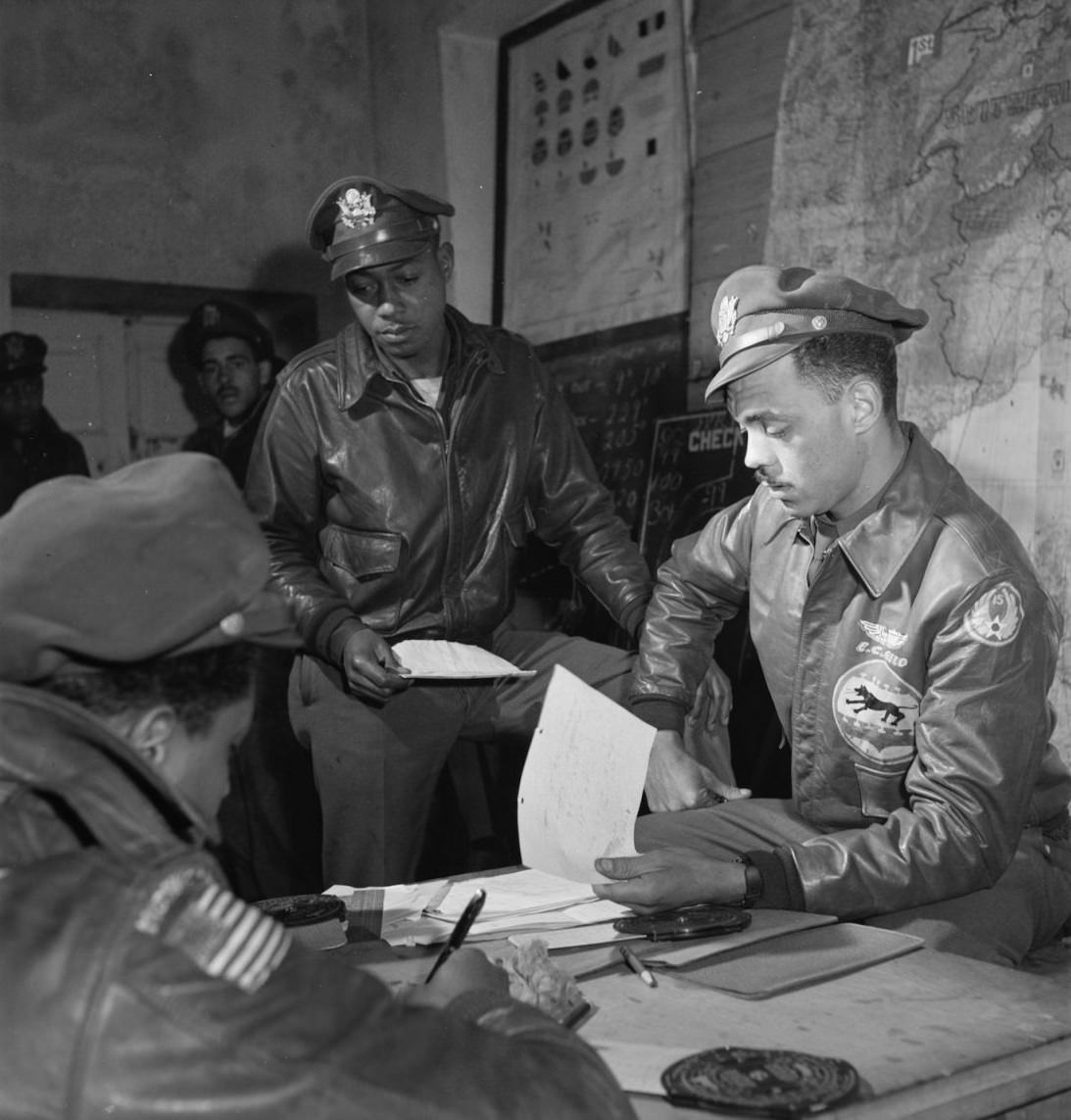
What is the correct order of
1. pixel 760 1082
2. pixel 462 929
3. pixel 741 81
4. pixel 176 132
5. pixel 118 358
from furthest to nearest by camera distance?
pixel 176 132 < pixel 118 358 < pixel 741 81 < pixel 462 929 < pixel 760 1082

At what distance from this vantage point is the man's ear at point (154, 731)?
120 centimetres

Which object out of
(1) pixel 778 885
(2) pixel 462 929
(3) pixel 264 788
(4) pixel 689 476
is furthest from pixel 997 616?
(3) pixel 264 788

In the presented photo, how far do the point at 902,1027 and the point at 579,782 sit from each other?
739 mm

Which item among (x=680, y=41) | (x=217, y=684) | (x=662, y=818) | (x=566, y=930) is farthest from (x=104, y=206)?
(x=217, y=684)

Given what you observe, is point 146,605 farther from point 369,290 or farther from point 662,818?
point 369,290

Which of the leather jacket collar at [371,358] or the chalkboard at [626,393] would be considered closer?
the leather jacket collar at [371,358]

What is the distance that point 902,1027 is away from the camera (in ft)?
5.30

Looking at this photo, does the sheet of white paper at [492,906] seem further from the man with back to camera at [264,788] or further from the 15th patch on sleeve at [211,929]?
the man with back to camera at [264,788]

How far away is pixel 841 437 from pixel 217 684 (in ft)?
5.14

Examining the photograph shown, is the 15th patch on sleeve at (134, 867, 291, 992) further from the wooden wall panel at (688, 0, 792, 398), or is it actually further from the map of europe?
the wooden wall panel at (688, 0, 792, 398)

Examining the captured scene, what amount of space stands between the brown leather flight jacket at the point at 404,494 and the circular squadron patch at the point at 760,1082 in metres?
2.28

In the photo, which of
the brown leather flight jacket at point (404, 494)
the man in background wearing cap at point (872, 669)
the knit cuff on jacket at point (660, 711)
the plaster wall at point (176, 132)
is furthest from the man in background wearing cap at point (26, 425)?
the man in background wearing cap at point (872, 669)

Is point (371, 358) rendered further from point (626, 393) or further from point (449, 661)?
point (626, 393)

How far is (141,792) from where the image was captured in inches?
44.2
